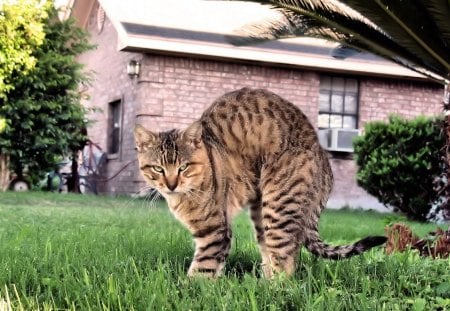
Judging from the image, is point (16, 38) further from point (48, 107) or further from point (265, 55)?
point (265, 55)

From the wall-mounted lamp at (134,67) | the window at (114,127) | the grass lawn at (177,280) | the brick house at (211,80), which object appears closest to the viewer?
the grass lawn at (177,280)

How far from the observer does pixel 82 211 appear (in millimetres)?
9711

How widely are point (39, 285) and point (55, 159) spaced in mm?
12069

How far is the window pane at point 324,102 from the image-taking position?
1609 centimetres

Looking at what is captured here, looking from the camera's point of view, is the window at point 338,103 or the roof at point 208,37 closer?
the roof at point 208,37

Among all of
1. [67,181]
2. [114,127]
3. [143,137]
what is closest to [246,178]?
[143,137]

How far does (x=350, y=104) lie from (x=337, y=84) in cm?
67

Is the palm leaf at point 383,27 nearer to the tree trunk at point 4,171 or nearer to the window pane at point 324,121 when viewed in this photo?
the window pane at point 324,121

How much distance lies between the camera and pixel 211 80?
14781 millimetres

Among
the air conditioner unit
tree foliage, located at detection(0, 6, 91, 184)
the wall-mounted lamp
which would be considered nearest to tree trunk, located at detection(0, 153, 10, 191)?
tree foliage, located at detection(0, 6, 91, 184)

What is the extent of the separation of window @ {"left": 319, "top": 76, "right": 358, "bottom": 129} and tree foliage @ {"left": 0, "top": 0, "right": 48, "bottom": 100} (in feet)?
23.8

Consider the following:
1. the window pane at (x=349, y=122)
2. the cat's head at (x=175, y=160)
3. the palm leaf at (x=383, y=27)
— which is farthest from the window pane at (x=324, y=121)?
the cat's head at (x=175, y=160)

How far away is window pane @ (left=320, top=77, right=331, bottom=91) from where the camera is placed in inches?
632

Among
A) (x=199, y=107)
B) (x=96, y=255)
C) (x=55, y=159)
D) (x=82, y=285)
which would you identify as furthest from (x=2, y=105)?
(x=82, y=285)
